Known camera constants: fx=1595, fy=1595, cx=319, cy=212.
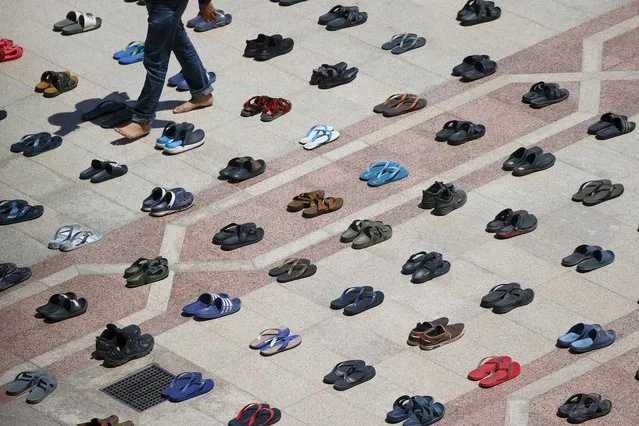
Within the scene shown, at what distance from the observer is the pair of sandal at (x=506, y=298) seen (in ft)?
72.8

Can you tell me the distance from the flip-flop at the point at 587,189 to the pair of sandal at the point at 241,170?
197 inches

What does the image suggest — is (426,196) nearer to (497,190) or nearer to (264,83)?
(497,190)

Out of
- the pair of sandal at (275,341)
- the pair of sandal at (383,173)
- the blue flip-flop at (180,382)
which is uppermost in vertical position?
the pair of sandal at (383,173)

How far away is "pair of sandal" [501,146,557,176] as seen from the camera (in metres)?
25.3

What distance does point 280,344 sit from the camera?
2167 cm

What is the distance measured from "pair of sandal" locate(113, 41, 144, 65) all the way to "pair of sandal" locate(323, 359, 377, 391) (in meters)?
9.81

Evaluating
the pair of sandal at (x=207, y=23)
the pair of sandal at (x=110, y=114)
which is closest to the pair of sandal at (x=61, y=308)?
the pair of sandal at (x=110, y=114)

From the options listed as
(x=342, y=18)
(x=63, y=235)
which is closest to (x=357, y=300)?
(x=63, y=235)

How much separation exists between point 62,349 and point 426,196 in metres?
6.14

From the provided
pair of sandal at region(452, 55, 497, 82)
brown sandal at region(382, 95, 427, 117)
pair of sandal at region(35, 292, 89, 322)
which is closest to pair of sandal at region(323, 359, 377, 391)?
pair of sandal at region(35, 292, 89, 322)

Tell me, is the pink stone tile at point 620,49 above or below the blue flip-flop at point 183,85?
below

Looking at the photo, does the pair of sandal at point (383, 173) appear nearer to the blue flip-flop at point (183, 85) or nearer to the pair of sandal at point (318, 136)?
the pair of sandal at point (318, 136)

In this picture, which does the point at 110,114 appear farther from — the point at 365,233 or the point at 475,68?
the point at 475,68

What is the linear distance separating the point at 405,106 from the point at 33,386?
29.5 ft
